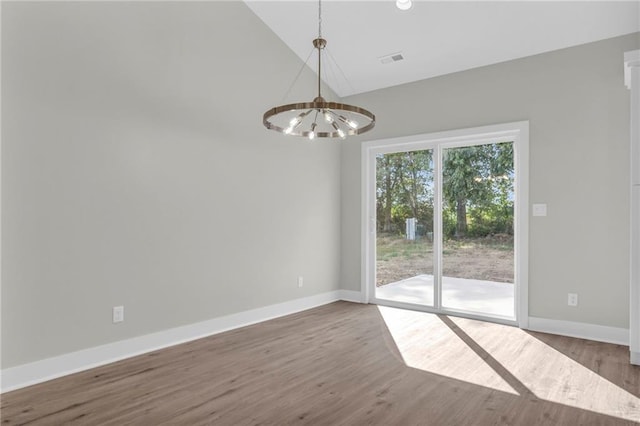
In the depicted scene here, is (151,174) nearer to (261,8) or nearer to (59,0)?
(59,0)

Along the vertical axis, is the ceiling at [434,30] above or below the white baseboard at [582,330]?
above

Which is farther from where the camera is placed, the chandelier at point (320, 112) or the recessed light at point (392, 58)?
the recessed light at point (392, 58)

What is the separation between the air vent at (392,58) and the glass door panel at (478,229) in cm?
127

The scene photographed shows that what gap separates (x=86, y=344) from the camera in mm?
3164

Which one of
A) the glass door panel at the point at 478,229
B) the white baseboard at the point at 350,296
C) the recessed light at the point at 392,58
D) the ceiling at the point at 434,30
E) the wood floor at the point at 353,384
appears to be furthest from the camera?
the white baseboard at the point at 350,296

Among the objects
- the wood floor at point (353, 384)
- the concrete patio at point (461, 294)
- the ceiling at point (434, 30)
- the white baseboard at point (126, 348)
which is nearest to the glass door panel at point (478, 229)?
the concrete patio at point (461, 294)

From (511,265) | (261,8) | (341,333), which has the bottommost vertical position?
(341,333)

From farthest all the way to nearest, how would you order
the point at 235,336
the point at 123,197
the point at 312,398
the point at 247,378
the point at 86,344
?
the point at 235,336, the point at 123,197, the point at 86,344, the point at 247,378, the point at 312,398

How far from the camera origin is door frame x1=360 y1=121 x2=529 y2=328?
14.1ft

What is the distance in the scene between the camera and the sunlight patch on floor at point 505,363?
8.71ft

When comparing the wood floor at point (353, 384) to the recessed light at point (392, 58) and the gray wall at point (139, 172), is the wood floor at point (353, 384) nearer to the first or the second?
the gray wall at point (139, 172)

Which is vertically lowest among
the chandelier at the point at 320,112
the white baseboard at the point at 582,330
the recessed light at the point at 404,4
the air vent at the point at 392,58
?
the white baseboard at the point at 582,330

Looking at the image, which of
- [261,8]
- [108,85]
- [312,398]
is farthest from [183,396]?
[261,8]

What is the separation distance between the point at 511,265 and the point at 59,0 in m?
4.91
